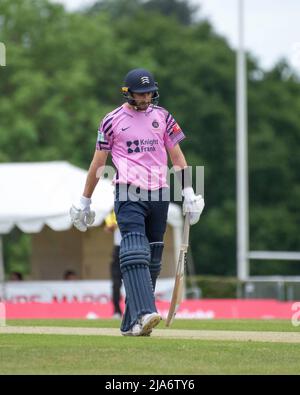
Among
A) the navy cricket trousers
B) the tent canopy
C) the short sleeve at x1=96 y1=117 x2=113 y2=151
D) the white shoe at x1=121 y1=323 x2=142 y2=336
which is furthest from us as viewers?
the tent canopy

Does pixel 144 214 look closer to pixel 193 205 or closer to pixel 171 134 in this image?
pixel 193 205

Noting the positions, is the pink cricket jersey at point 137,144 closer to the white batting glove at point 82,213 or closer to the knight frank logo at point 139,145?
the knight frank logo at point 139,145

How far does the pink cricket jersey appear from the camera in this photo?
38.4 ft

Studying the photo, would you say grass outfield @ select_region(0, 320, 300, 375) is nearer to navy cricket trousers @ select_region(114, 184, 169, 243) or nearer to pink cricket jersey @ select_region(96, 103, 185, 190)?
navy cricket trousers @ select_region(114, 184, 169, 243)

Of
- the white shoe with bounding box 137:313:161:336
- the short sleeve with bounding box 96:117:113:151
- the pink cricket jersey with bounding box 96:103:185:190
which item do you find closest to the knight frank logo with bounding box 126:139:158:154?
the pink cricket jersey with bounding box 96:103:185:190

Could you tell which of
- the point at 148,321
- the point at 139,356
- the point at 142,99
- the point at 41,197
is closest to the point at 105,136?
the point at 142,99

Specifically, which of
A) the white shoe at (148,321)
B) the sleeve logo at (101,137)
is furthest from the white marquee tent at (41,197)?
the white shoe at (148,321)

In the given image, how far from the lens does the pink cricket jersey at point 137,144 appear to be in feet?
38.4

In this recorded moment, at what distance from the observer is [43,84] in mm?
57125

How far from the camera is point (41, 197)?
29.2m

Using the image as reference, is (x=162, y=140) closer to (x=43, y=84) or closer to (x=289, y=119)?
(x=43, y=84)

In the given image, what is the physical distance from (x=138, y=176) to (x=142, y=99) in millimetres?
694

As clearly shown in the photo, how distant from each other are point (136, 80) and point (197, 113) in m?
55.1
